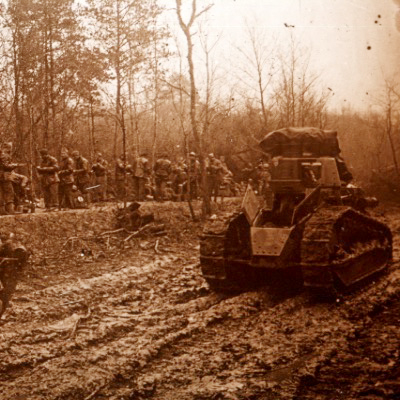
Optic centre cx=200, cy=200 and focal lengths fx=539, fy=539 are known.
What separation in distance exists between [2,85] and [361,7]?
11.2 metres

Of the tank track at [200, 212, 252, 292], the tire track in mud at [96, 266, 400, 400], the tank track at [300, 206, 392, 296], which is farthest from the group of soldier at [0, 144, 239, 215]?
the tire track in mud at [96, 266, 400, 400]

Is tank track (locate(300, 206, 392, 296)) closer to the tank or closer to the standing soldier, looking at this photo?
the tank

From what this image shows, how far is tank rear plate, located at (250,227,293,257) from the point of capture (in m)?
6.74

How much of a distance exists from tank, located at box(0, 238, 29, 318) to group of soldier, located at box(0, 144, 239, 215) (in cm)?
542

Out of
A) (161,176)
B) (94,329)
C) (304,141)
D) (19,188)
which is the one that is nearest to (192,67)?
(161,176)

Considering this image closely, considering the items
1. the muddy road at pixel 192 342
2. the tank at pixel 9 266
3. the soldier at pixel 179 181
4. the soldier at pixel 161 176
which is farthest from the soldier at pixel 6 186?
the soldier at pixel 179 181

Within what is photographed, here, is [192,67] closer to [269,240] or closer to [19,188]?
[19,188]

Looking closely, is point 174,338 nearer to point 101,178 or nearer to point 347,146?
point 347,146

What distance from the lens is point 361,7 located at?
6.38 metres

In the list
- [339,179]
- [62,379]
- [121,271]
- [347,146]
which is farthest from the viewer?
[347,146]

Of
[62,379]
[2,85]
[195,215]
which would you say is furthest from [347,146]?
[62,379]

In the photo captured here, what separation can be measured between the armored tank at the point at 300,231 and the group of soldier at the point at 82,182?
208 inches

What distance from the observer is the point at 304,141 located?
26.0 feet

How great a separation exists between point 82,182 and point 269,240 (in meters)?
9.00
